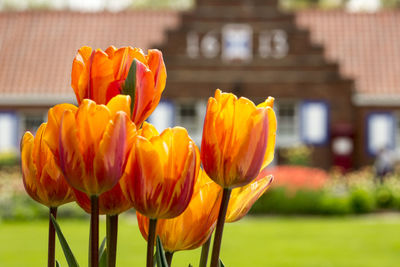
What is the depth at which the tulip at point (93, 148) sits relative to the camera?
978 mm

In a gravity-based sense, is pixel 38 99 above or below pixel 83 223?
above

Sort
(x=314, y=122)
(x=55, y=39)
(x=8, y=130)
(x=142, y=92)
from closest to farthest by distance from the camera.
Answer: (x=142, y=92), (x=314, y=122), (x=8, y=130), (x=55, y=39)

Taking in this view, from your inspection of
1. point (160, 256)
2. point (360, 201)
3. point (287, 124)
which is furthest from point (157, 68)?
point (287, 124)

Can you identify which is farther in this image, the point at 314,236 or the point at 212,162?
the point at 314,236

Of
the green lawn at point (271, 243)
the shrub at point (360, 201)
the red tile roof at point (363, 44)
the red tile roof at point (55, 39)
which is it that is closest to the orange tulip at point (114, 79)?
the green lawn at point (271, 243)

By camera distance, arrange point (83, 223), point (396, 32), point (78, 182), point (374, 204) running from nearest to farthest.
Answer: point (78, 182), point (83, 223), point (374, 204), point (396, 32)

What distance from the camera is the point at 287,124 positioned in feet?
68.7

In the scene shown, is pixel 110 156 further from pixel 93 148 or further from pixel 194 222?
pixel 194 222

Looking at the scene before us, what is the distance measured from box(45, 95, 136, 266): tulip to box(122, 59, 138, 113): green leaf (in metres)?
0.07

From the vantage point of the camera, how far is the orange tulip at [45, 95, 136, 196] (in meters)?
0.98

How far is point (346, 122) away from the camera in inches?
811

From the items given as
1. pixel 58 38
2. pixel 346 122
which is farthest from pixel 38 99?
pixel 346 122

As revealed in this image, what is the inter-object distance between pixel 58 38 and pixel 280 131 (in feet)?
26.1

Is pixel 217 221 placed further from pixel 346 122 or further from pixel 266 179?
pixel 346 122
